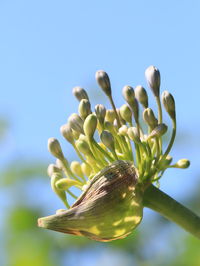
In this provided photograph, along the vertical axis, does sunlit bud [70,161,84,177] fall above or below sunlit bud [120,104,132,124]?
below

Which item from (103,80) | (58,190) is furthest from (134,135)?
(103,80)

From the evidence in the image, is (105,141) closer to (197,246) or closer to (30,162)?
(197,246)

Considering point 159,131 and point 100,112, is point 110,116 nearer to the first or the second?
point 100,112

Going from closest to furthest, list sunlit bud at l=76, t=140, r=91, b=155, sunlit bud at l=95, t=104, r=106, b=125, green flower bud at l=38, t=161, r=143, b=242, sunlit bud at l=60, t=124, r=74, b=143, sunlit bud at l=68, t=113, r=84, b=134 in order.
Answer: green flower bud at l=38, t=161, r=143, b=242 → sunlit bud at l=76, t=140, r=91, b=155 → sunlit bud at l=95, t=104, r=106, b=125 → sunlit bud at l=68, t=113, r=84, b=134 → sunlit bud at l=60, t=124, r=74, b=143

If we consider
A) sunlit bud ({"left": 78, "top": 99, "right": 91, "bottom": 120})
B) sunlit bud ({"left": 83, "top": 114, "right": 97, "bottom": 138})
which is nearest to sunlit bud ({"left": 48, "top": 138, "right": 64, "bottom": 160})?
sunlit bud ({"left": 78, "top": 99, "right": 91, "bottom": 120})

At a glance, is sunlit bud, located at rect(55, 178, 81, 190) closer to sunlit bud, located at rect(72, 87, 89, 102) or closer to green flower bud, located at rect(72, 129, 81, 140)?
green flower bud, located at rect(72, 129, 81, 140)

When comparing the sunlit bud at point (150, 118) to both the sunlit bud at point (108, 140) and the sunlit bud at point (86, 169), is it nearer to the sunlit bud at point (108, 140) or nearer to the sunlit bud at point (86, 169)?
the sunlit bud at point (108, 140)
